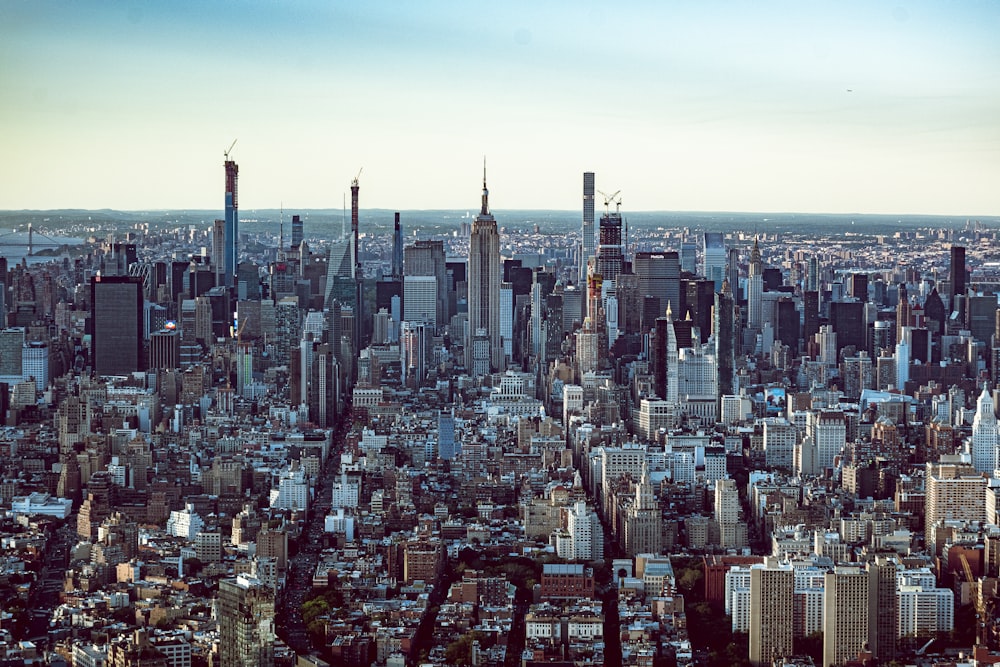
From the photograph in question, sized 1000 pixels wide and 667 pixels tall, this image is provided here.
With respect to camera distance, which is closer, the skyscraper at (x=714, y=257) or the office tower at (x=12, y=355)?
the office tower at (x=12, y=355)

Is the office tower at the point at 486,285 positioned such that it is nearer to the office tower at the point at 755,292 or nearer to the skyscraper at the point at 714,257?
the skyscraper at the point at 714,257

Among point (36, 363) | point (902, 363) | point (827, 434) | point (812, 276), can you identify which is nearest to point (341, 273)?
point (812, 276)

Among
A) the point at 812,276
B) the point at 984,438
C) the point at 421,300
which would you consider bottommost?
the point at 984,438

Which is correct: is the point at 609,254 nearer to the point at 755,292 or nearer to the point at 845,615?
the point at 755,292

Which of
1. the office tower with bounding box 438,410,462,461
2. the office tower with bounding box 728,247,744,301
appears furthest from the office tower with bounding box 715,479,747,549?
the office tower with bounding box 728,247,744,301

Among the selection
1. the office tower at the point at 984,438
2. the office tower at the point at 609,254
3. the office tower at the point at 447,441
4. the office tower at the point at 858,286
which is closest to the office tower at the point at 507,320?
the office tower at the point at 609,254

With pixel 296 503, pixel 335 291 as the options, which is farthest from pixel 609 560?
pixel 335 291
